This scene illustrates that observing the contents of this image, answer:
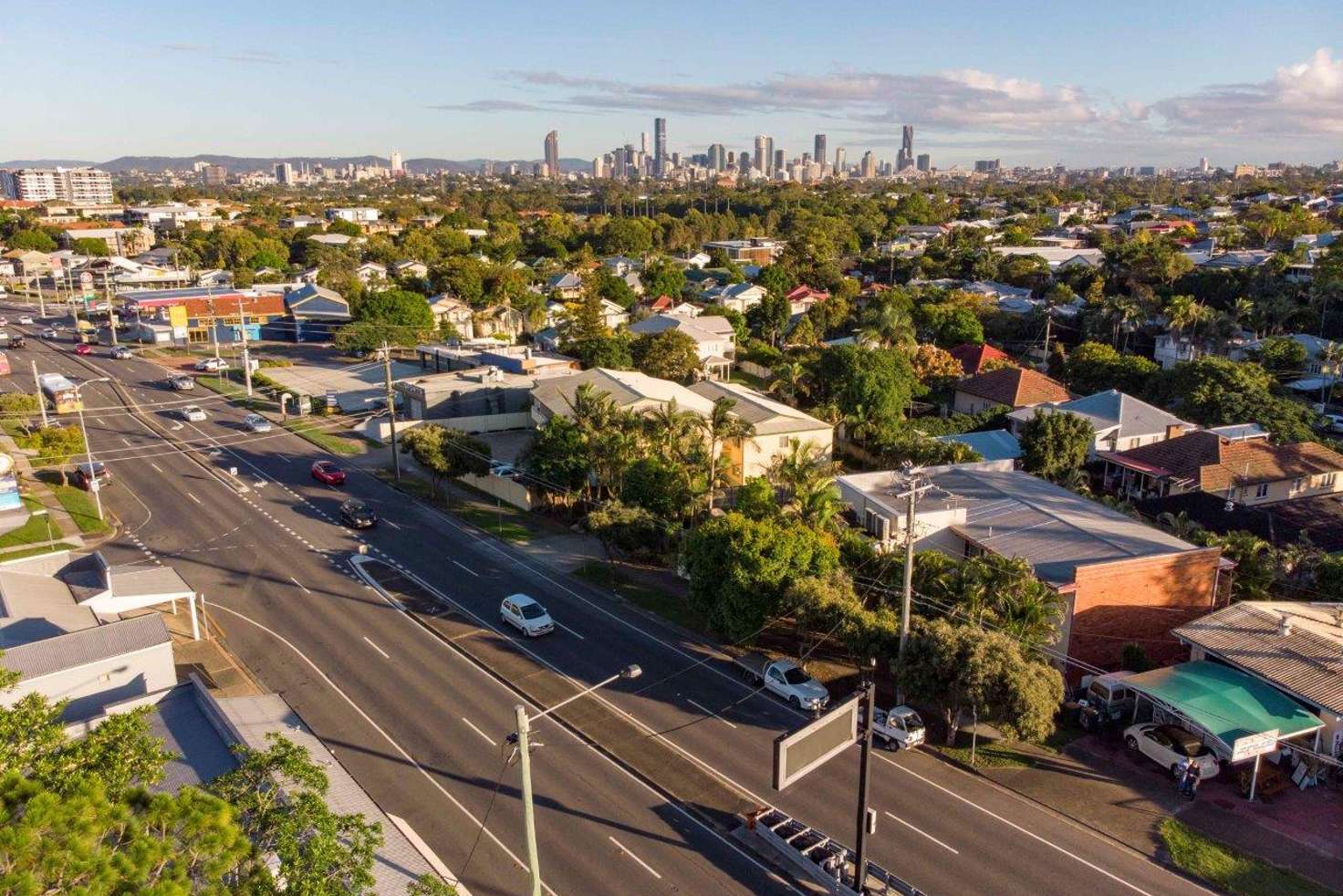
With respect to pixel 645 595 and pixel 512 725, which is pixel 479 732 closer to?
pixel 512 725

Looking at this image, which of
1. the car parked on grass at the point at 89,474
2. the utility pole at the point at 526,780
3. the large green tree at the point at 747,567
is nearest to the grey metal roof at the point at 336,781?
the utility pole at the point at 526,780

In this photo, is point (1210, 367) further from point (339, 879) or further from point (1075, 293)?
point (339, 879)

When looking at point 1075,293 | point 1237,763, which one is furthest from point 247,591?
point 1075,293

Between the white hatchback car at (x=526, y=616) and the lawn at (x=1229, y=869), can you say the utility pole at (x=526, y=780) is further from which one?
the white hatchback car at (x=526, y=616)

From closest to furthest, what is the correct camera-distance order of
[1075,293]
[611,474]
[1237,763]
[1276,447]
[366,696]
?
1. [1237,763]
2. [366,696]
3. [611,474]
4. [1276,447]
5. [1075,293]

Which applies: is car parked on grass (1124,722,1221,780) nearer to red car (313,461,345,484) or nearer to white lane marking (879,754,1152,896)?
white lane marking (879,754,1152,896)

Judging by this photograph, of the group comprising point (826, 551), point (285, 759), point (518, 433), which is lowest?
point (518, 433)

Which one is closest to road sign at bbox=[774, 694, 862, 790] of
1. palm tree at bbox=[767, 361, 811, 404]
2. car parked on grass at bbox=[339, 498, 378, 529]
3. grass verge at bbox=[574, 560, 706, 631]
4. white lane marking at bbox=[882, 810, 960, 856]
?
white lane marking at bbox=[882, 810, 960, 856]
